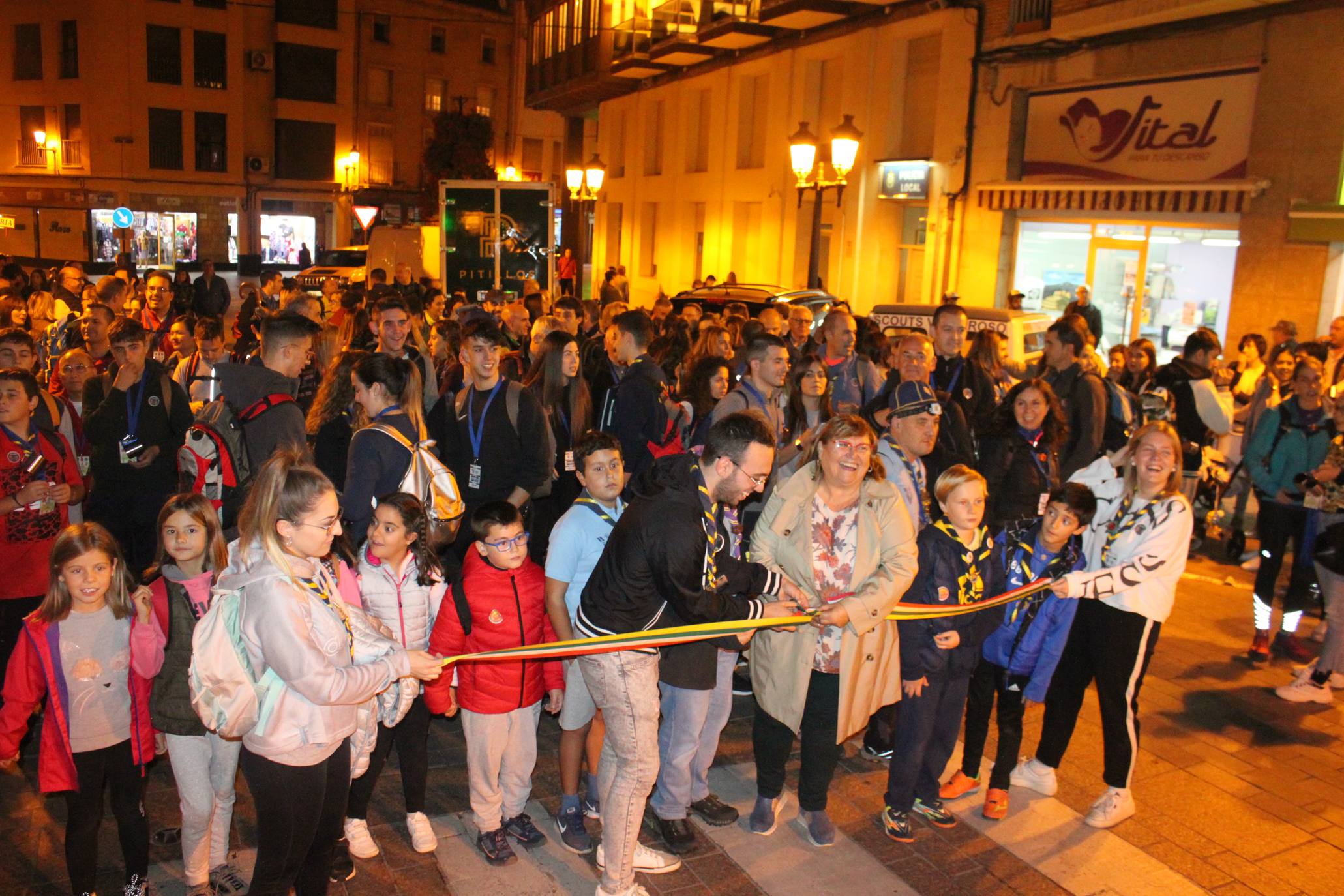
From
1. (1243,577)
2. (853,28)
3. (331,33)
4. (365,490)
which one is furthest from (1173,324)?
(331,33)

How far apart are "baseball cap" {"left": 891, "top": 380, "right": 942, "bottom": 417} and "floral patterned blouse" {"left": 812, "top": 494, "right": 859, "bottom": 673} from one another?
1.04 m

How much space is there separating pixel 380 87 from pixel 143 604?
5372cm

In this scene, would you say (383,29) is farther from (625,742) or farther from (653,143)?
(625,742)

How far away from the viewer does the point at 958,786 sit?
526cm

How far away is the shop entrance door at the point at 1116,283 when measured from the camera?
55.0ft

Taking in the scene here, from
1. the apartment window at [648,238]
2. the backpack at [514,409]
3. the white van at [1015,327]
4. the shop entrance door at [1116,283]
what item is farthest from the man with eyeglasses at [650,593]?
the apartment window at [648,238]

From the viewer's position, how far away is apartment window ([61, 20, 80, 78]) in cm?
4559

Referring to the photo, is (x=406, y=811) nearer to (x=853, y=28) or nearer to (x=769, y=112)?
(x=853, y=28)

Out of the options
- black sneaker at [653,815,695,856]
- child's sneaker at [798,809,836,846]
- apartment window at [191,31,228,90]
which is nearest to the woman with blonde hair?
child's sneaker at [798,809,836,846]

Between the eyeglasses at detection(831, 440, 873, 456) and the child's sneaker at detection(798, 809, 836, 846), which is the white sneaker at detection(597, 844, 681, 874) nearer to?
the child's sneaker at detection(798, 809, 836, 846)

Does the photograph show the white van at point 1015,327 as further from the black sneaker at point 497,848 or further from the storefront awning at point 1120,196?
the black sneaker at point 497,848

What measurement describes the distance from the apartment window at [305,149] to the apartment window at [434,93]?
16.9 ft

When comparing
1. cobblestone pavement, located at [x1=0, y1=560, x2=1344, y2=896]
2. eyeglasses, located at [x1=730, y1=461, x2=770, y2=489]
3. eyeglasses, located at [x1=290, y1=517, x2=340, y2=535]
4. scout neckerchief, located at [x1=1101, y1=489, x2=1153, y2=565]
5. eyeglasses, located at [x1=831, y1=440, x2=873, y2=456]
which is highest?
eyeglasses, located at [x1=831, y1=440, x2=873, y2=456]

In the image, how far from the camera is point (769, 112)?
25266 millimetres
